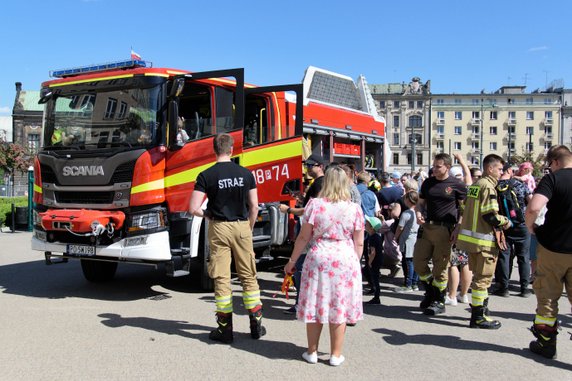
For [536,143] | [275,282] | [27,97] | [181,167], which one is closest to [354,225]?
[181,167]

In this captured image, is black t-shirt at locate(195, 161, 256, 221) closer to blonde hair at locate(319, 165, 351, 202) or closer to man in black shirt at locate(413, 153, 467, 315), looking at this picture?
blonde hair at locate(319, 165, 351, 202)

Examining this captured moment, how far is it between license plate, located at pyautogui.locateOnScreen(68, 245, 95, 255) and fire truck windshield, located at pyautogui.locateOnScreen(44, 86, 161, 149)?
131cm

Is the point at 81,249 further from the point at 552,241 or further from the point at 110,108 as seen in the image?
the point at 552,241

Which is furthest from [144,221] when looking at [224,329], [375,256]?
[375,256]

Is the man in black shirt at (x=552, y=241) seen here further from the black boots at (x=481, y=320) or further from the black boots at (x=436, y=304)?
the black boots at (x=436, y=304)

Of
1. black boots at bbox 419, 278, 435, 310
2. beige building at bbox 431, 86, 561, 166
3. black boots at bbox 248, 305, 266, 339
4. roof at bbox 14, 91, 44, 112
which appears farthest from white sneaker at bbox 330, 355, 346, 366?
beige building at bbox 431, 86, 561, 166

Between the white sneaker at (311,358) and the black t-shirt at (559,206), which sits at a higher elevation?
the black t-shirt at (559,206)

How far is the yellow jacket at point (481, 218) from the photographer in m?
5.68

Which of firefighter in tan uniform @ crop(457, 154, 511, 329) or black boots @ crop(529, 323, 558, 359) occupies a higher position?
firefighter in tan uniform @ crop(457, 154, 511, 329)

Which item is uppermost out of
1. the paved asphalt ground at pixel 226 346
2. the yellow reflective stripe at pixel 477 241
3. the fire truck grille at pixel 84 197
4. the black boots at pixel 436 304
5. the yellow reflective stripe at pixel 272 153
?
the yellow reflective stripe at pixel 272 153

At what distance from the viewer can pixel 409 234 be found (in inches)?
311

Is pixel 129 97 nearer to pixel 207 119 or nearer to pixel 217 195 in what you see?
pixel 207 119

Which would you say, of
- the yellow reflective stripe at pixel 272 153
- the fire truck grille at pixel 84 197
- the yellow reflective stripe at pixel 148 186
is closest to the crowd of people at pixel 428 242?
the yellow reflective stripe at pixel 272 153

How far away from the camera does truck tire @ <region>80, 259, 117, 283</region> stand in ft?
27.3
